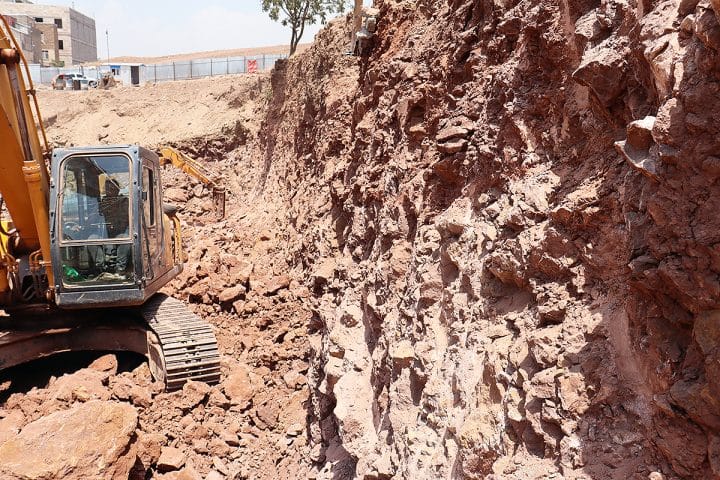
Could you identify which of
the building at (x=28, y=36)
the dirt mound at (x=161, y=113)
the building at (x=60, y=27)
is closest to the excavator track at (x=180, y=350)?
the dirt mound at (x=161, y=113)

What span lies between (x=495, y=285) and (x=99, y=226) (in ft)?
16.7

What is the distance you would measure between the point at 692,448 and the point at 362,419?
2852 mm

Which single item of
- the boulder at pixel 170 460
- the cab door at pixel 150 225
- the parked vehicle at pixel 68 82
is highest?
the parked vehicle at pixel 68 82

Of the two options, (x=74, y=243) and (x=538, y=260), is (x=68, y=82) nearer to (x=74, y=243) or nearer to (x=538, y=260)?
(x=74, y=243)

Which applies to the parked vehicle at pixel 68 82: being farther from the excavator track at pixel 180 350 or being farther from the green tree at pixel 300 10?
the excavator track at pixel 180 350

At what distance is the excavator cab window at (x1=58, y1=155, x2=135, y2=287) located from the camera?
6.88m

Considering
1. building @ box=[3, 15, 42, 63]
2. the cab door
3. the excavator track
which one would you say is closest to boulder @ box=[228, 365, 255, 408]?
the excavator track

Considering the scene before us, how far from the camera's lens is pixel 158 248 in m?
7.90

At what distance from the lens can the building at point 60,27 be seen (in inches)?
1993

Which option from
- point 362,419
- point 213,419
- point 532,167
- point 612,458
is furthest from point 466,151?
point 213,419

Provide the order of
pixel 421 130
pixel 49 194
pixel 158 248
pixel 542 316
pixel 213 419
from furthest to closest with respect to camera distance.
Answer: pixel 158 248
pixel 49 194
pixel 213 419
pixel 421 130
pixel 542 316

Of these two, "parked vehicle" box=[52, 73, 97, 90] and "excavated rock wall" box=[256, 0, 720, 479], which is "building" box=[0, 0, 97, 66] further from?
"excavated rock wall" box=[256, 0, 720, 479]

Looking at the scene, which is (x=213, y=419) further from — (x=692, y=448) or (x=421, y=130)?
(x=692, y=448)

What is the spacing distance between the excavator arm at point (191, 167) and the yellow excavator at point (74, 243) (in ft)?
7.97
